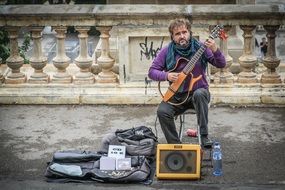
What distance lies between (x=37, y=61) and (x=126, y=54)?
118 cm

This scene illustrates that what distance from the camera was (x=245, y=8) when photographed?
26.8 feet

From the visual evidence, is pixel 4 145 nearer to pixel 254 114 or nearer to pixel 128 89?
pixel 128 89

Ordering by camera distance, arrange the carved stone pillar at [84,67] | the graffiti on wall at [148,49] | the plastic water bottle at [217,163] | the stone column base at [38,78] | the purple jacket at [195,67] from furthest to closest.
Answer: the stone column base at [38,78]
the carved stone pillar at [84,67]
the graffiti on wall at [148,49]
the purple jacket at [195,67]
the plastic water bottle at [217,163]

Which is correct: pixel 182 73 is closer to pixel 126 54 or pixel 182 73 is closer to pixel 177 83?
pixel 177 83

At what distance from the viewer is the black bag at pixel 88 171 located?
6133mm

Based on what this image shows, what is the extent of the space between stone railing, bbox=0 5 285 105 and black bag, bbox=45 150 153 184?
2.16 meters

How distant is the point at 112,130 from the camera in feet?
24.9

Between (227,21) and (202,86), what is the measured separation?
5.56 feet

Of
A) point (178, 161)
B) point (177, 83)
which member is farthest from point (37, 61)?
point (178, 161)

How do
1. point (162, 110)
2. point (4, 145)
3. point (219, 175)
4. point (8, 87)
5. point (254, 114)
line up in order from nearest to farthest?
point (219, 175) < point (162, 110) < point (4, 145) < point (254, 114) < point (8, 87)

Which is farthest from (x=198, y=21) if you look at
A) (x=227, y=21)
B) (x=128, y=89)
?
(x=128, y=89)

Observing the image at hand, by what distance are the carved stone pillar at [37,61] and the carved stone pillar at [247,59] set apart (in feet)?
8.31

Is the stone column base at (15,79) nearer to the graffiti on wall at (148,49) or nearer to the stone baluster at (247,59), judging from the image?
the graffiti on wall at (148,49)

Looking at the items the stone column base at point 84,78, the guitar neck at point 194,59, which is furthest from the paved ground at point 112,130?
the guitar neck at point 194,59
